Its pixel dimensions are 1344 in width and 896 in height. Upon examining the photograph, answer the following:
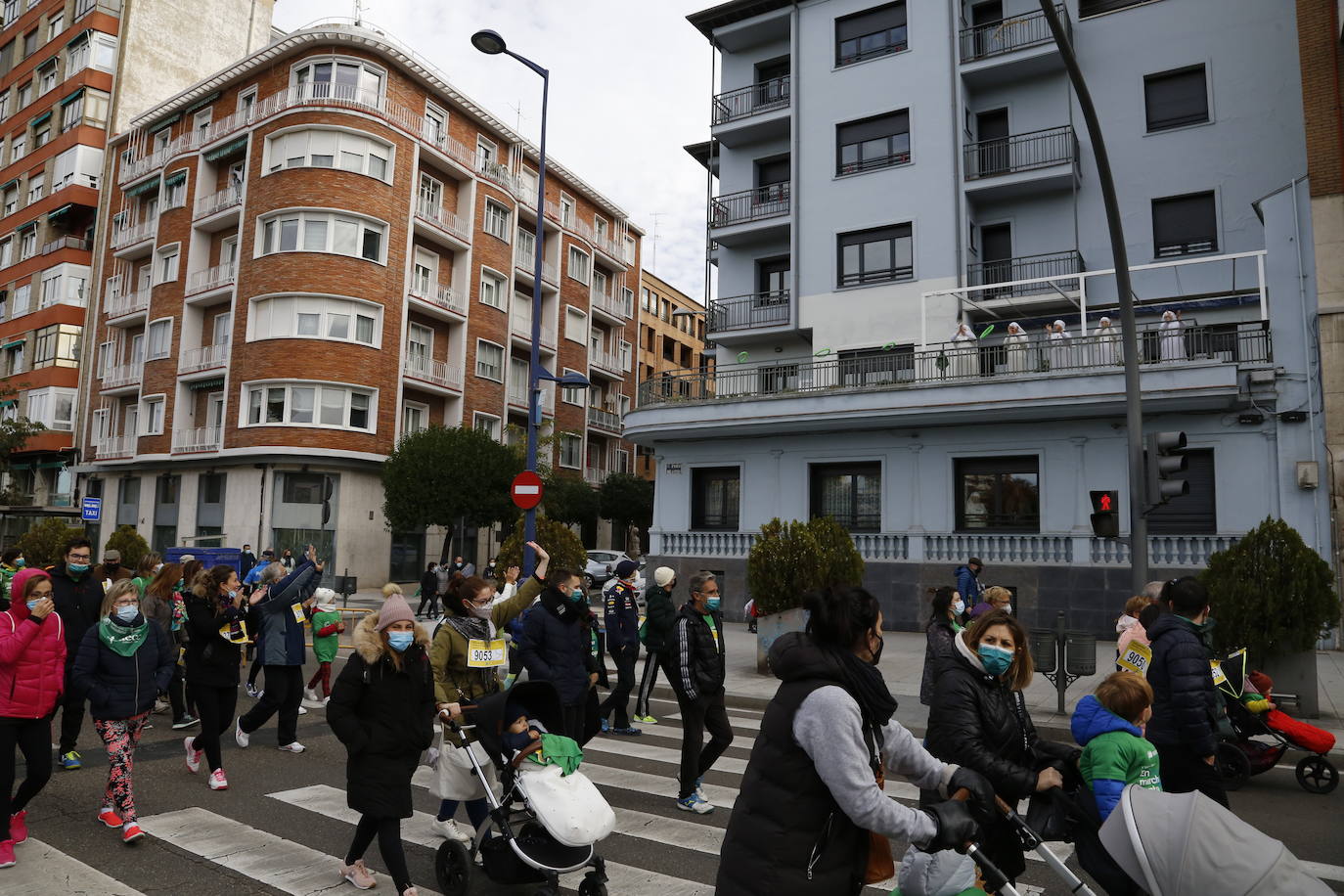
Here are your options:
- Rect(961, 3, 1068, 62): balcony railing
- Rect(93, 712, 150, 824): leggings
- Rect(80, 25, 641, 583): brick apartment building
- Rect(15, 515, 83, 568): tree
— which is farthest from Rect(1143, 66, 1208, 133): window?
Rect(15, 515, 83, 568): tree

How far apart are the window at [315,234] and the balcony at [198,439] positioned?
7.25 metres

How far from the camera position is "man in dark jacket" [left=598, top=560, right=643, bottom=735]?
9500mm

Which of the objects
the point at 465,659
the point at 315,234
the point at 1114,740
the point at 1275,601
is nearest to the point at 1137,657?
the point at 1114,740

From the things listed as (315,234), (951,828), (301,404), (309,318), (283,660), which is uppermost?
(315,234)

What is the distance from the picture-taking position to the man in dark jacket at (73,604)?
767 cm

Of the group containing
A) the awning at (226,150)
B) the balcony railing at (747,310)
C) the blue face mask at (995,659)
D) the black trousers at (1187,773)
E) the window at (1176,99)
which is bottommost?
the black trousers at (1187,773)

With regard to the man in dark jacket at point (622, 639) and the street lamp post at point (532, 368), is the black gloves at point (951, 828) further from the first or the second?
the street lamp post at point (532, 368)

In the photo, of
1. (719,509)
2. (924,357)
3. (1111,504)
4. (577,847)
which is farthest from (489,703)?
(719,509)

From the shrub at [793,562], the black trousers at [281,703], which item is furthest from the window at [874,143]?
the black trousers at [281,703]

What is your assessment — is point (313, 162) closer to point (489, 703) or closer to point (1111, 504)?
point (1111, 504)

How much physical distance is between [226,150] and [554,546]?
100ft

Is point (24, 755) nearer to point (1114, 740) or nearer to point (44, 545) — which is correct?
point (1114, 740)

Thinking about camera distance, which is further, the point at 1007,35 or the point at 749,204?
the point at 749,204

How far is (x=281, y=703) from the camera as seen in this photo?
8.52 metres
